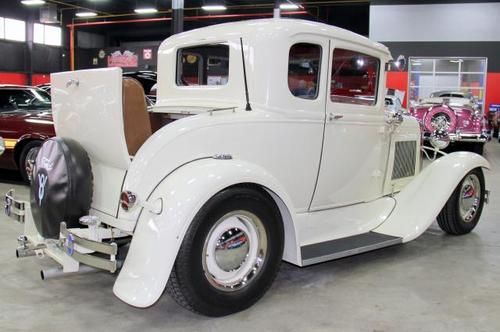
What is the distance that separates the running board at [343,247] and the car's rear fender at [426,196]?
172 millimetres

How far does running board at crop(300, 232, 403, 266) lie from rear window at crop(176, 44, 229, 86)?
137 centimetres

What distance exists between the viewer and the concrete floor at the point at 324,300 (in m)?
3.00

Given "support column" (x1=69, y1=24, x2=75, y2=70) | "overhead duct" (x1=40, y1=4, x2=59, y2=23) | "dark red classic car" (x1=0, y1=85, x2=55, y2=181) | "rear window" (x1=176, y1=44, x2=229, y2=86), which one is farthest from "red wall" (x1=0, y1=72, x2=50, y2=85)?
"rear window" (x1=176, y1=44, x2=229, y2=86)

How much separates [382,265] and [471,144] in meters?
10.5

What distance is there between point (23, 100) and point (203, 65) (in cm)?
515

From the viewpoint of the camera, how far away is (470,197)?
16.5 ft

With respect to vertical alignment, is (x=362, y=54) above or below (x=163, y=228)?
above

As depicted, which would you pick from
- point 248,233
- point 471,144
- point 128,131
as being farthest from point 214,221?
point 471,144

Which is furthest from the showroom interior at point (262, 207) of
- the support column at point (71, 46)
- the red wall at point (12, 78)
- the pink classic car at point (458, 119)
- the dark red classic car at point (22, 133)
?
the support column at point (71, 46)

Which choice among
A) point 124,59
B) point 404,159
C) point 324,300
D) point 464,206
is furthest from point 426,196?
point 124,59

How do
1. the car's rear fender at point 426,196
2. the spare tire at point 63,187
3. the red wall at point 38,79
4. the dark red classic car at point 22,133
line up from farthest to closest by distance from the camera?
1. the red wall at point 38,79
2. the dark red classic car at point 22,133
3. the car's rear fender at point 426,196
4. the spare tire at point 63,187

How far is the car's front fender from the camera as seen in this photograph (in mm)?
2674

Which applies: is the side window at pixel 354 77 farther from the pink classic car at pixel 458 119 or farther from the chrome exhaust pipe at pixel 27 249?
the pink classic car at pixel 458 119

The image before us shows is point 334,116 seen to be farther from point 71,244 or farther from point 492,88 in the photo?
point 492,88
